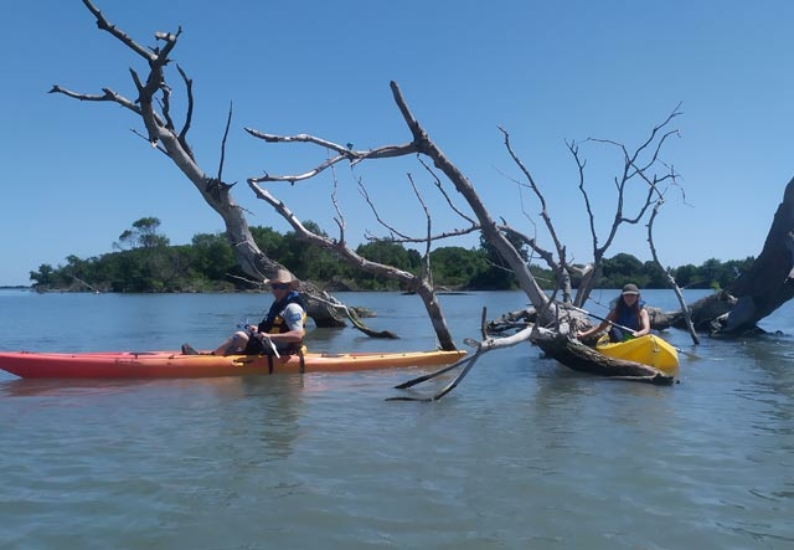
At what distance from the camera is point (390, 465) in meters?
5.09

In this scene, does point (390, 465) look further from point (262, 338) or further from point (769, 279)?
point (769, 279)

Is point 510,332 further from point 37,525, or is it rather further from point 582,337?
point 37,525

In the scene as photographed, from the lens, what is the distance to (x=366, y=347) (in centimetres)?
1472

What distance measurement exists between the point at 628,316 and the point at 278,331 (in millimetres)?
4981

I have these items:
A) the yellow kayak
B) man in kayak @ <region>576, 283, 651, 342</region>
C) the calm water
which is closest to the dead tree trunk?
man in kayak @ <region>576, 283, 651, 342</region>

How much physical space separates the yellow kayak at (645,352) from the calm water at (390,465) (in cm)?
69

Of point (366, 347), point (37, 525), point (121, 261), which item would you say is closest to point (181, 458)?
point (37, 525)

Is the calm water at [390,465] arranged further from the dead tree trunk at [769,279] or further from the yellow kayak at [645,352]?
the dead tree trunk at [769,279]

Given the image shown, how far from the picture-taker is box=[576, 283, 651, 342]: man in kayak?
32.6ft

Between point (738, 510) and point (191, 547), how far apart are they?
3.13 m

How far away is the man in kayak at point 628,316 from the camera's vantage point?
32.6ft

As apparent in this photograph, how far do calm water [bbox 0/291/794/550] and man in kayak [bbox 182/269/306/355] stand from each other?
2.05 feet

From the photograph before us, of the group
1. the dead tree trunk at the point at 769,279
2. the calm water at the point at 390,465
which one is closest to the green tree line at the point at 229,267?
the dead tree trunk at the point at 769,279

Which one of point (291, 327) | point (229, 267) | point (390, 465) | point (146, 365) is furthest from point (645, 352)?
point (229, 267)
